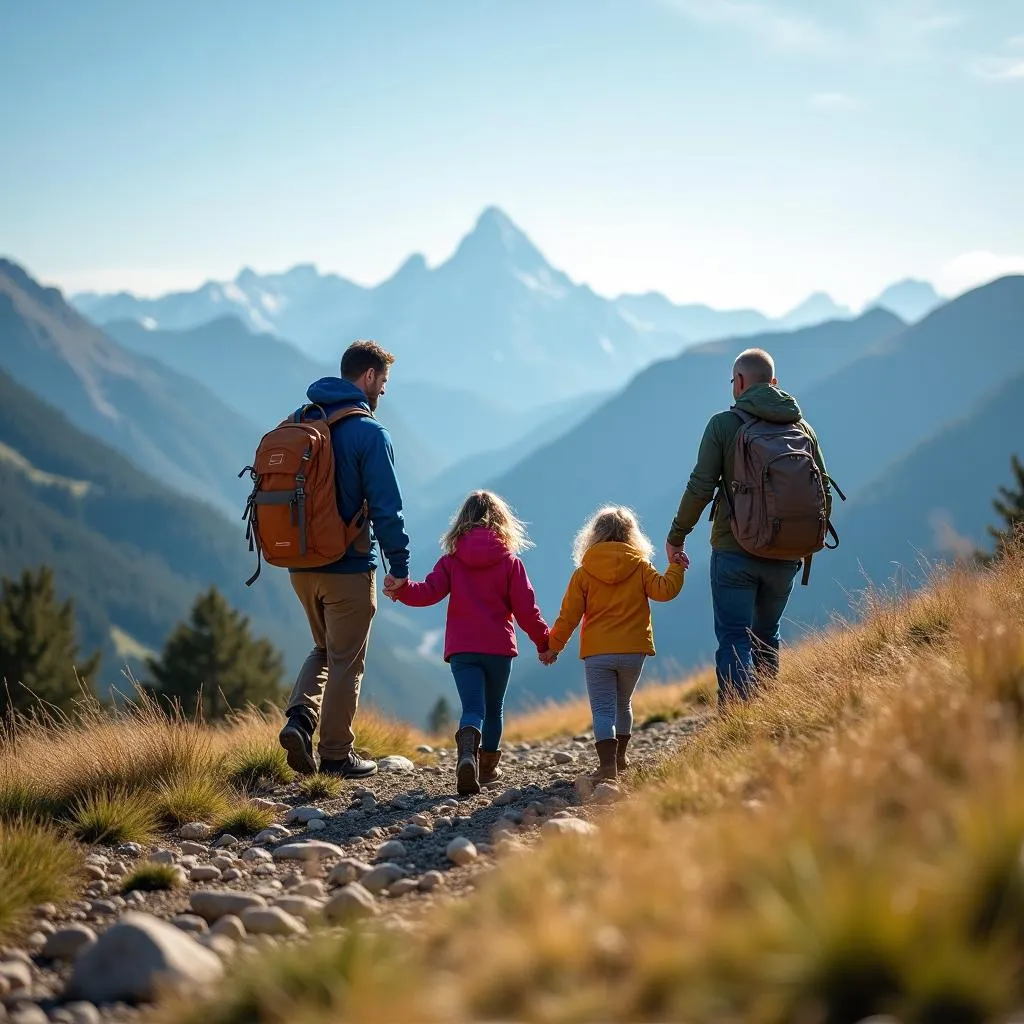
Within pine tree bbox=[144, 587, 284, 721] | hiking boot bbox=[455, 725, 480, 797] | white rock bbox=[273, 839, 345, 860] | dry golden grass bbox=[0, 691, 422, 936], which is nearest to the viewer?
white rock bbox=[273, 839, 345, 860]

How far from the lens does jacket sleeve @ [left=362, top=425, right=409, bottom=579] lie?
7.64 m

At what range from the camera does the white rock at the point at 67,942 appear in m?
4.38

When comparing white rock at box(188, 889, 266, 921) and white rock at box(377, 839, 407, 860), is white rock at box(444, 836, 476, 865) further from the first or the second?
white rock at box(188, 889, 266, 921)

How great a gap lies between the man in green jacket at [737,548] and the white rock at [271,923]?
415cm

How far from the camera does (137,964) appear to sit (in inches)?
145

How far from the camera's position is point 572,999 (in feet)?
8.65

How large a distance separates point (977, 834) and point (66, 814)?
567 cm

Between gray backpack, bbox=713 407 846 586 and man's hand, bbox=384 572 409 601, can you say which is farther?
man's hand, bbox=384 572 409 601

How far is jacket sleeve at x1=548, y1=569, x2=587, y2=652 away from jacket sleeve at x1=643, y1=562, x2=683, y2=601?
486 millimetres

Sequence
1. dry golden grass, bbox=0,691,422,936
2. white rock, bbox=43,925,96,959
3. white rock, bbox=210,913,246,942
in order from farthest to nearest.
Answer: dry golden grass, bbox=0,691,422,936 → white rock, bbox=43,925,96,959 → white rock, bbox=210,913,246,942

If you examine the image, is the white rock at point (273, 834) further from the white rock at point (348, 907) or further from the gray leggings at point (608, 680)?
the gray leggings at point (608, 680)

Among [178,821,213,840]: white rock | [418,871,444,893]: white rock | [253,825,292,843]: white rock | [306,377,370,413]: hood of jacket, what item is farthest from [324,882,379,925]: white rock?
[306,377,370,413]: hood of jacket

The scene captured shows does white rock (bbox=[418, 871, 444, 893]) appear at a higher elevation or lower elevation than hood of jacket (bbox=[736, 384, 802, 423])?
lower

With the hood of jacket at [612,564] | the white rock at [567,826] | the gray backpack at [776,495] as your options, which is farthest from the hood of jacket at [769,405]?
the white rock at [567,826]
